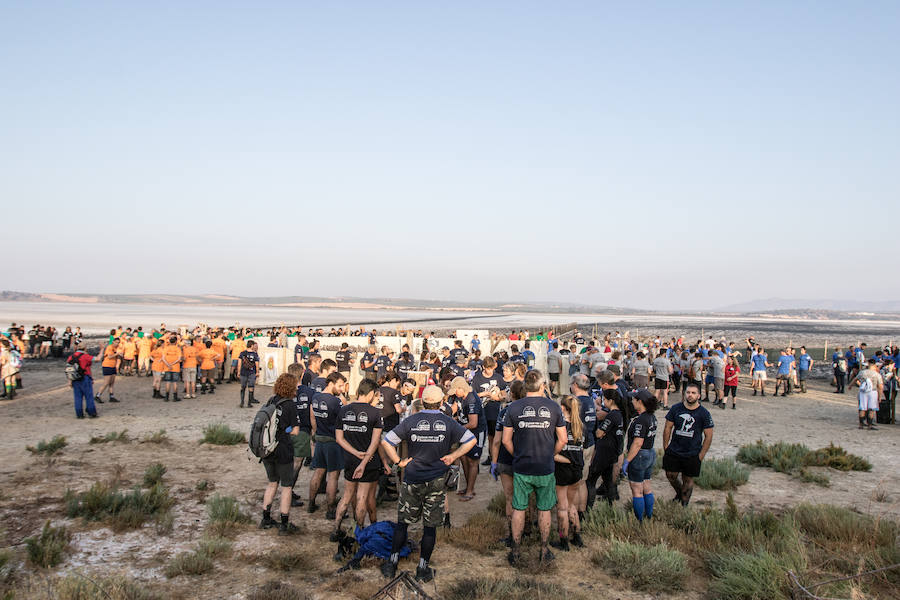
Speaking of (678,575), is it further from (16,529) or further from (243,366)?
(243,366)

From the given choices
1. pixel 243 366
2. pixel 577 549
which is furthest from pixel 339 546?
pixel 243 366

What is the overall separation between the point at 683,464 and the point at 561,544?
1987 mm

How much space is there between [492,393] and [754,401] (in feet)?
43.5

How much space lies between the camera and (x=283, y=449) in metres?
6.41

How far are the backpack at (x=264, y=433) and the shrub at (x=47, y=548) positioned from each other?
2212 millimetres

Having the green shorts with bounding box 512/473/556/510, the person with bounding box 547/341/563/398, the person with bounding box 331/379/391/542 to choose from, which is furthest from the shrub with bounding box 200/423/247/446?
the person with bounding box 547/341/563/398

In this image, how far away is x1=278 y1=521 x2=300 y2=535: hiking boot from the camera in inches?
260

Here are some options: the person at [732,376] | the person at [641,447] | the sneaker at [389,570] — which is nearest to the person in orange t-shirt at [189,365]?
the sneaker at [389,570]

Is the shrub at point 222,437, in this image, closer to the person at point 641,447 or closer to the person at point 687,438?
the person at point 641,447

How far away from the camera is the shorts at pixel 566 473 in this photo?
6.00 meters

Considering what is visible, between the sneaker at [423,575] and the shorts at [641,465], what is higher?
the shorts at [641,465]

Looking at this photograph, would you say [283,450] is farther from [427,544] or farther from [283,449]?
[427,544]

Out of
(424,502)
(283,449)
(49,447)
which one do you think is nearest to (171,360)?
(49,447)

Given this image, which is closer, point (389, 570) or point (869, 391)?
point (389, 570)
